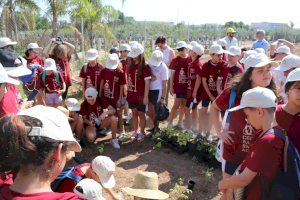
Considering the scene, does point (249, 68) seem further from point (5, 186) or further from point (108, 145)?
point (108, 145)

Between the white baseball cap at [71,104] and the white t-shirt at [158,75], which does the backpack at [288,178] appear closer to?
the white t-shirt at [158,75]

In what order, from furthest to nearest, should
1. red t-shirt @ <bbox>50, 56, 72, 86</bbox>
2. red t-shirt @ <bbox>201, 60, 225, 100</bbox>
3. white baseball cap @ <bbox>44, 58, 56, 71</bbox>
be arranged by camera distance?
1. red t-shirt @ <bbox>50, 56, 72, 86</bbox>
2. white baseball cap @ <bbox>44, 58, 56, 71</bbox>
3. red t-shirt @ <bbox>201, 60, 225, 100</bbox>

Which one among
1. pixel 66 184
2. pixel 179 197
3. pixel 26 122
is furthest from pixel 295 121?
pixel 179 197

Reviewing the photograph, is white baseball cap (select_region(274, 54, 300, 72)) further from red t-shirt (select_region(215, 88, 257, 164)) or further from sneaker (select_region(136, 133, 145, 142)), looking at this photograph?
sneaker (select_region(136, 133, 145, 142))

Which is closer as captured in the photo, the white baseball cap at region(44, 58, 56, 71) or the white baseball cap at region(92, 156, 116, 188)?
the white baseball cap at region(92, 156, 116, 188)

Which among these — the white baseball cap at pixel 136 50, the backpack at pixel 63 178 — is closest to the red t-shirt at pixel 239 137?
the backpack at pixel 63 178

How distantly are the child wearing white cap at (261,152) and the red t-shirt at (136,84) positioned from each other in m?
3.59

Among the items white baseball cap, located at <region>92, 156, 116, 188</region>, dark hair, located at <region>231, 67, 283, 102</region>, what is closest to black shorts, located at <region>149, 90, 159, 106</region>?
dark hair, located at <region>231, 67, 283, 102</region>

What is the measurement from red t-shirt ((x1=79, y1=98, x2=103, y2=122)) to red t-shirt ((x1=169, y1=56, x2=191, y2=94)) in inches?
59.7

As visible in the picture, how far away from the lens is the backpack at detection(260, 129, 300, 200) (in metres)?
2.05

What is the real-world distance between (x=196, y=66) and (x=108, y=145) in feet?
6.80

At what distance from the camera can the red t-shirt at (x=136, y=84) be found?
5844 millimetres

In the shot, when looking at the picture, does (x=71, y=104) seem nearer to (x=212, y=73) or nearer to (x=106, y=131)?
(x=106, y=131)

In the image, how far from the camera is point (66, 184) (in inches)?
90.0
